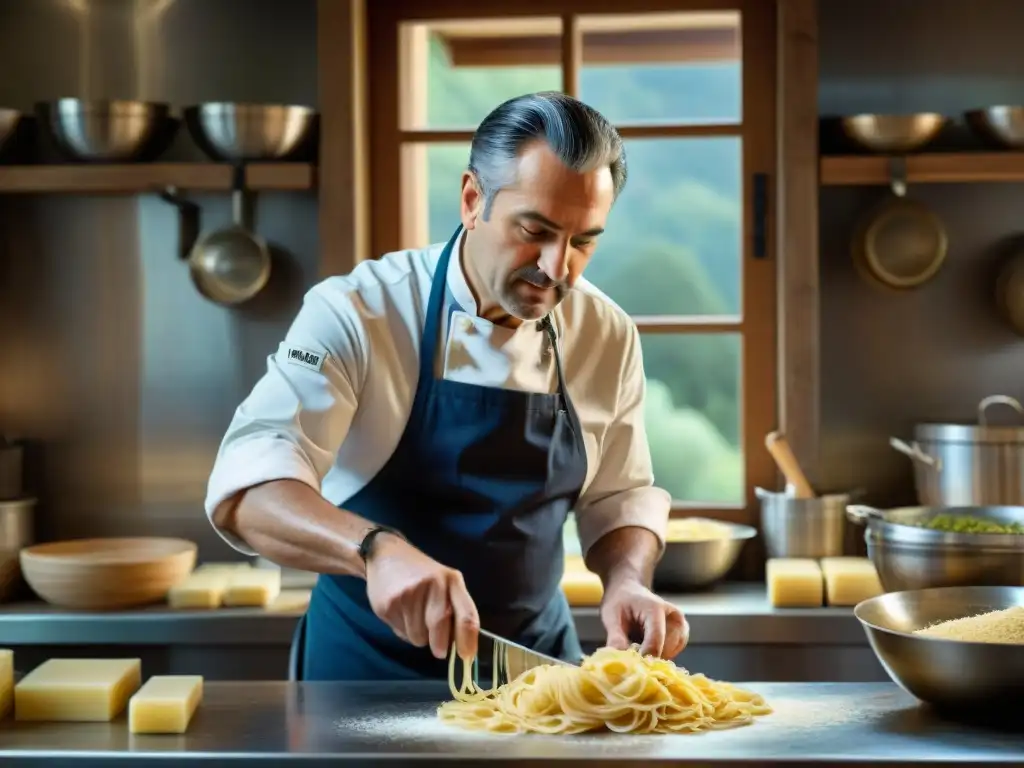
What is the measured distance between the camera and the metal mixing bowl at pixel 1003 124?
12.1 ft

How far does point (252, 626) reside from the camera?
3422 millimetres

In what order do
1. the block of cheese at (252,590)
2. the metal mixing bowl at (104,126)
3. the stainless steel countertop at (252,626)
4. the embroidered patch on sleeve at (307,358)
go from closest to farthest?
the embroidered patch on sleeve at (307,358) < the stainless steel countertop at (252,626) < the block of cheese at (252,590) < the metal mixing bowl at (104,126)

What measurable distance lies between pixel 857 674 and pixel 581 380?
4.03 feet

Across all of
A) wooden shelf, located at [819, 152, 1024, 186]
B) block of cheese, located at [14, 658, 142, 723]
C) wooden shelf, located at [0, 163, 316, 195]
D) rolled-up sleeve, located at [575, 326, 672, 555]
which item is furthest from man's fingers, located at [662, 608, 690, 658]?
wooden shelf, located at [0, 163, 316, 195]

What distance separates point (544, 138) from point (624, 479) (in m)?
0.77

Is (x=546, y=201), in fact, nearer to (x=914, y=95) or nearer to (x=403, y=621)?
(x=403, y=621)

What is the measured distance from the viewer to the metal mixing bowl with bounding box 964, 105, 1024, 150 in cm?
370

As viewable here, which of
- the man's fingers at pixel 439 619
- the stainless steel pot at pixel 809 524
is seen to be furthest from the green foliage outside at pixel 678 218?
the man's fingers at pixel 439 619

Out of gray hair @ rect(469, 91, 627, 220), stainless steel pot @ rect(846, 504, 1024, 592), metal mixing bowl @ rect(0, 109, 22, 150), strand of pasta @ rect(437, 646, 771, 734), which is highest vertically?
metal mixing bowl @ rect(0, 109, 22, 150)

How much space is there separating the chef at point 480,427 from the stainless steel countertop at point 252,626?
2.15 feet

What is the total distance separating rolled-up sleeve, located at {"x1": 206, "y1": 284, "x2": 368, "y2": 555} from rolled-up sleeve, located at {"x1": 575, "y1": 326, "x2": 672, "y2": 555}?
0.56 meters

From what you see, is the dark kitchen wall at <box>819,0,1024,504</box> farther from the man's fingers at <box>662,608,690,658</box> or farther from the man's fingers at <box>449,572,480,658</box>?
the man's fingers at <box>449,572,480,658</box>

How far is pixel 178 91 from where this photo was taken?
409 centimetres

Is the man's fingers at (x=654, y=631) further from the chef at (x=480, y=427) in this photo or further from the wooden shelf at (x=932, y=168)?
the wooden shelf at (x=932, y=168)
